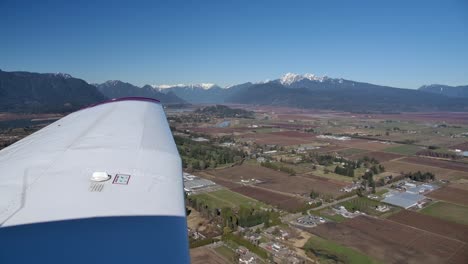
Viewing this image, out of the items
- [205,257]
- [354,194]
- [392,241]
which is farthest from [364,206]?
[205,257]

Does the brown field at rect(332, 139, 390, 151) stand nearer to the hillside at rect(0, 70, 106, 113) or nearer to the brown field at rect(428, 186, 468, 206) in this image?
the brown field at rect(428, 186, 468, 206)

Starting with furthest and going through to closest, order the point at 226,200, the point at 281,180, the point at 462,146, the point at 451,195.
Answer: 1. the point at 462,146
2. the point at 281,180
3. the point at 451,195
4. the point at 226,200

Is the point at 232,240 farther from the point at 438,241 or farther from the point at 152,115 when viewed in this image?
the point at 152,115

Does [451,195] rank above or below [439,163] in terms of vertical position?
below

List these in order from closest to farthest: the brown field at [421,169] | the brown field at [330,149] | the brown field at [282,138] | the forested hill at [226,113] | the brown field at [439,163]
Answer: the brown field at [421,169], the brown field at [439,163], the brown field at [330,149], the brown field at [282,138], the forested hill at [226,113]

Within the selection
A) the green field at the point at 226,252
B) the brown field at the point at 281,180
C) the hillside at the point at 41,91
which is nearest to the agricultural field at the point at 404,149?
the brown field at the point at 281,180

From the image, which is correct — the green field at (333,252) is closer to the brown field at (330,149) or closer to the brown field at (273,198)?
the brown field at (273,198)

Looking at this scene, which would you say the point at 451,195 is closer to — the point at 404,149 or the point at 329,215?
the point at 329,215
